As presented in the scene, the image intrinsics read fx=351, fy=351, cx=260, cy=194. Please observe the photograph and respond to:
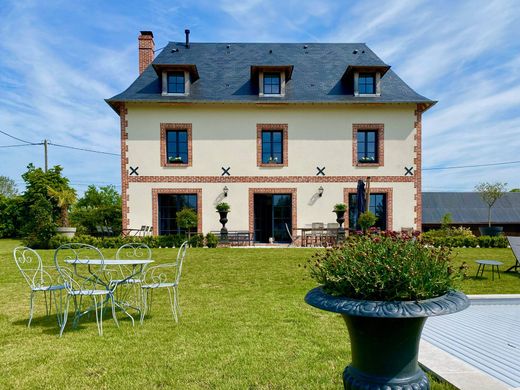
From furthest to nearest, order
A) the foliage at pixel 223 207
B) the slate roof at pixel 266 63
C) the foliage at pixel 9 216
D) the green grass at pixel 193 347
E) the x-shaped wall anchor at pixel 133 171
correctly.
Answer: the foliage at pixel 9 216, the slate roof at pixel 266 63, the x-shaped wall anchor at pixel 133 171, the foliage at pixel 223 207, the green grass at pixel 193 347

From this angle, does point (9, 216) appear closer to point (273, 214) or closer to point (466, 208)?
point (273, 214)

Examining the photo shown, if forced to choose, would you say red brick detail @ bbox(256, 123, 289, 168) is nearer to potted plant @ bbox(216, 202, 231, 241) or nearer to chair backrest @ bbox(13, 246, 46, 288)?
potted plant @ bbox(216, 202, 231, 241)

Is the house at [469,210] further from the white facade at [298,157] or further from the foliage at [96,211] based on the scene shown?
the foliage at [96,211]

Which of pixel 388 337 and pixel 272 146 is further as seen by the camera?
pixel 272 146

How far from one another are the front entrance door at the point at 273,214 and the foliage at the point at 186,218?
2866 millimetres

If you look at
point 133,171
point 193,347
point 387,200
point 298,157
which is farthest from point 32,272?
point 387,200

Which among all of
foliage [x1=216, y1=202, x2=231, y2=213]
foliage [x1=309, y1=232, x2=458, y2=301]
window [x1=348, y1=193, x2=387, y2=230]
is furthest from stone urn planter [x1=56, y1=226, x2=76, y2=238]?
foliage [x1=309, y1=232, x2=458, y2=301]

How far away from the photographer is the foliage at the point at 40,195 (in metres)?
16.8

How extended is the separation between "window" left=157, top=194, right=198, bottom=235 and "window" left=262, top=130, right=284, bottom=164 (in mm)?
3598

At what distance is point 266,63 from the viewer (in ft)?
50.8

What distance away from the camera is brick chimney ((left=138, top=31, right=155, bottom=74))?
659 inches

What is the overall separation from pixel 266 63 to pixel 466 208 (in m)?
24.0

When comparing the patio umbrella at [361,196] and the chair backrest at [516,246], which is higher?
the patio umbrella at [361,196]

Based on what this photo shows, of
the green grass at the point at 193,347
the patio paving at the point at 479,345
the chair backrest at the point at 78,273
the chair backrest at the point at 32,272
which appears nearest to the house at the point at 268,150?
the chair backrest at the point at 78,273
